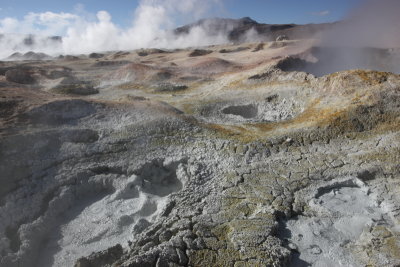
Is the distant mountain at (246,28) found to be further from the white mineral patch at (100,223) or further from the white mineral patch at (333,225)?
the white mineral patch at (100,223)

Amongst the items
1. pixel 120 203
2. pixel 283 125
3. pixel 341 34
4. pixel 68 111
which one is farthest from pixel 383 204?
pixel 341 34

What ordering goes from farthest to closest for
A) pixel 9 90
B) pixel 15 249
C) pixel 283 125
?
pixel 9 90 < pixel 283 125 < pixel 15 249

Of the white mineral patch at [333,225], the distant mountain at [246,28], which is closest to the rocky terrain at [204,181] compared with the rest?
the white mineral patch at [333,225]

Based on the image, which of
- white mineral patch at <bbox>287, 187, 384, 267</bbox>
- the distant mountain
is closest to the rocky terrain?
white mineral patch at <bbox>287, 187, 384, 267</bbox>

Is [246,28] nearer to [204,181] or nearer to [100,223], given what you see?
[204,181]

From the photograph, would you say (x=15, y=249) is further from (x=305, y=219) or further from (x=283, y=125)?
(x=283, y=125)

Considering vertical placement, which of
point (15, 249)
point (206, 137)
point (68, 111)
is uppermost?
point (68, 111)

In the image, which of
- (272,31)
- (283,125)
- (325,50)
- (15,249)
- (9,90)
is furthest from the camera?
(272,31)

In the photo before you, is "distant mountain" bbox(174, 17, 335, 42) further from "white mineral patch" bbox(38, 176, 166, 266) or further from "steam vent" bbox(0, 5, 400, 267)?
"white mineral patch" bbox(38, 176, 166, 266)

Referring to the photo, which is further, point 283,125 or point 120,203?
point 283,125
